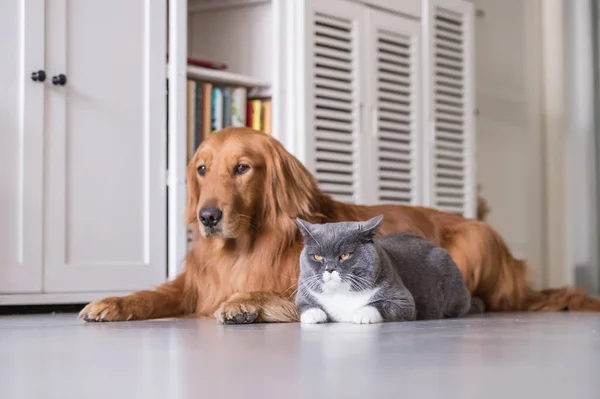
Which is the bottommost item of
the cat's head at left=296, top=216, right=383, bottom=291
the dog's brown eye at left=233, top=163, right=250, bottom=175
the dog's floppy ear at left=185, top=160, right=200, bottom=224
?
the cat's head at left=296, top=216, right=383, bottom=291

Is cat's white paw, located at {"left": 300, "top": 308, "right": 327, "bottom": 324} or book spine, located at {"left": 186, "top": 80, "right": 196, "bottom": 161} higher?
book spine, located at {"left": 186, "top": 80, "right": 196, "bottom": 161}

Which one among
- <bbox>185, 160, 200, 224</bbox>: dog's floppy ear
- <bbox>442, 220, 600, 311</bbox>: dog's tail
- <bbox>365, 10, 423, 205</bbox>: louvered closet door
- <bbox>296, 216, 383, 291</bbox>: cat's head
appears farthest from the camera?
<bbox>365, 10, 423, 205</bbox>: louvered closet door

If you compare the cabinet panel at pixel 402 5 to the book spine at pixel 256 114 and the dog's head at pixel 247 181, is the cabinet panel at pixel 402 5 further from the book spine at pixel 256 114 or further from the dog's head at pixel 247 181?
the dog's head at pixel 247 181

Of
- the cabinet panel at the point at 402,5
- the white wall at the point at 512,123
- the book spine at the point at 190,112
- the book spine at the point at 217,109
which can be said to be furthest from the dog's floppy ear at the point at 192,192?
the white wall at the point at 512,123

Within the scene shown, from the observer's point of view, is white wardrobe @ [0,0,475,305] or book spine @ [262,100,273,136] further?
book spine @ [262,100,273,136]

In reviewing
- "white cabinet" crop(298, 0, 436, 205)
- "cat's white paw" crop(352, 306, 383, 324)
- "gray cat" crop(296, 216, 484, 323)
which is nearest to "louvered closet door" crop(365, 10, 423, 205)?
"white cabinet" crop(298, 0, 436, 205)

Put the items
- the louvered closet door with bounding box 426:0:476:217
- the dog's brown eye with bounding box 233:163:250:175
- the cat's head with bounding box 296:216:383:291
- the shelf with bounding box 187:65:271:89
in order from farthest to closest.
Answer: the louvered closet door with bounding box 426:0:476:217 → the shelf with bounding box 187:65:271:89 → the dog's brown eye with bounding box 233:163:250:175 → the cat's head with bounding box 296:216:383:291

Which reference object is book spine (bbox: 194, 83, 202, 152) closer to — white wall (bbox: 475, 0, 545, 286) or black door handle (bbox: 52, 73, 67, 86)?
black door handle (bbox: 52, 73, 67, 86)

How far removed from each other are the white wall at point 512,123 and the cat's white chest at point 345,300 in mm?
3853

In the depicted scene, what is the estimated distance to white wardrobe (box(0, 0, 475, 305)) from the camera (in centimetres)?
334

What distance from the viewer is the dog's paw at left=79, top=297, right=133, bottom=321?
8.66 feet

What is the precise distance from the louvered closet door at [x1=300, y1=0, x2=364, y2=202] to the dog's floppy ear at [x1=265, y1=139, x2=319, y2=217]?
1.28 m

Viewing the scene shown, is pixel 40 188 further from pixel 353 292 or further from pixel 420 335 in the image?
pixel 420 335

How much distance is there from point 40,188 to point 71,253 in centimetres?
28
